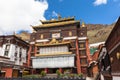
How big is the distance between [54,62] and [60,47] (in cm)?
489

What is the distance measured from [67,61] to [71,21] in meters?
14.5

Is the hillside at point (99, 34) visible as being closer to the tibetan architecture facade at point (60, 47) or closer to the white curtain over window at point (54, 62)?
the tibetan architecture facade at point (60, 47)

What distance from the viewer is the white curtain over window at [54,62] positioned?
37412 mm

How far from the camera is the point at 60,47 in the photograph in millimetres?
41281

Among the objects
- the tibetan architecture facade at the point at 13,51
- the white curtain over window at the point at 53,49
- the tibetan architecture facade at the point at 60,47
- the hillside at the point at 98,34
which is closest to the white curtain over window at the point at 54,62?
the tibetan architecture facade at the point at 60,47

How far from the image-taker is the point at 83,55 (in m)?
42.8

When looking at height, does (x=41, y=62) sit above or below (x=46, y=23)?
below

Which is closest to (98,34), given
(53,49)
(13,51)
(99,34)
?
(99,34)

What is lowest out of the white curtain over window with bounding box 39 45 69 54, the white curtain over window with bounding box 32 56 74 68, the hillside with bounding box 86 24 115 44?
the white curtain over window with bounding box 32 56 74 68

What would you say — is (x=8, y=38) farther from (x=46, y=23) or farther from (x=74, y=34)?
(x=74, y=34)

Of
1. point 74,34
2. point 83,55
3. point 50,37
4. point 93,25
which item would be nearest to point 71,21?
point 74,34

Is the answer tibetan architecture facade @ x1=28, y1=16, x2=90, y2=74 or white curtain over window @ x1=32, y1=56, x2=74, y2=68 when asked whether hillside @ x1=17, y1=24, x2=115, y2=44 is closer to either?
tibetan architecture facade @ x1=28, y1=16, x2=90, y2=74

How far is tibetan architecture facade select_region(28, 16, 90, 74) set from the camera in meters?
38.1

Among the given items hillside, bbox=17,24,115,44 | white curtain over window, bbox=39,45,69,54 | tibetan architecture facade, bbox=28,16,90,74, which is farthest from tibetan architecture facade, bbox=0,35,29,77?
hillside, bbox=17,24,115,44
